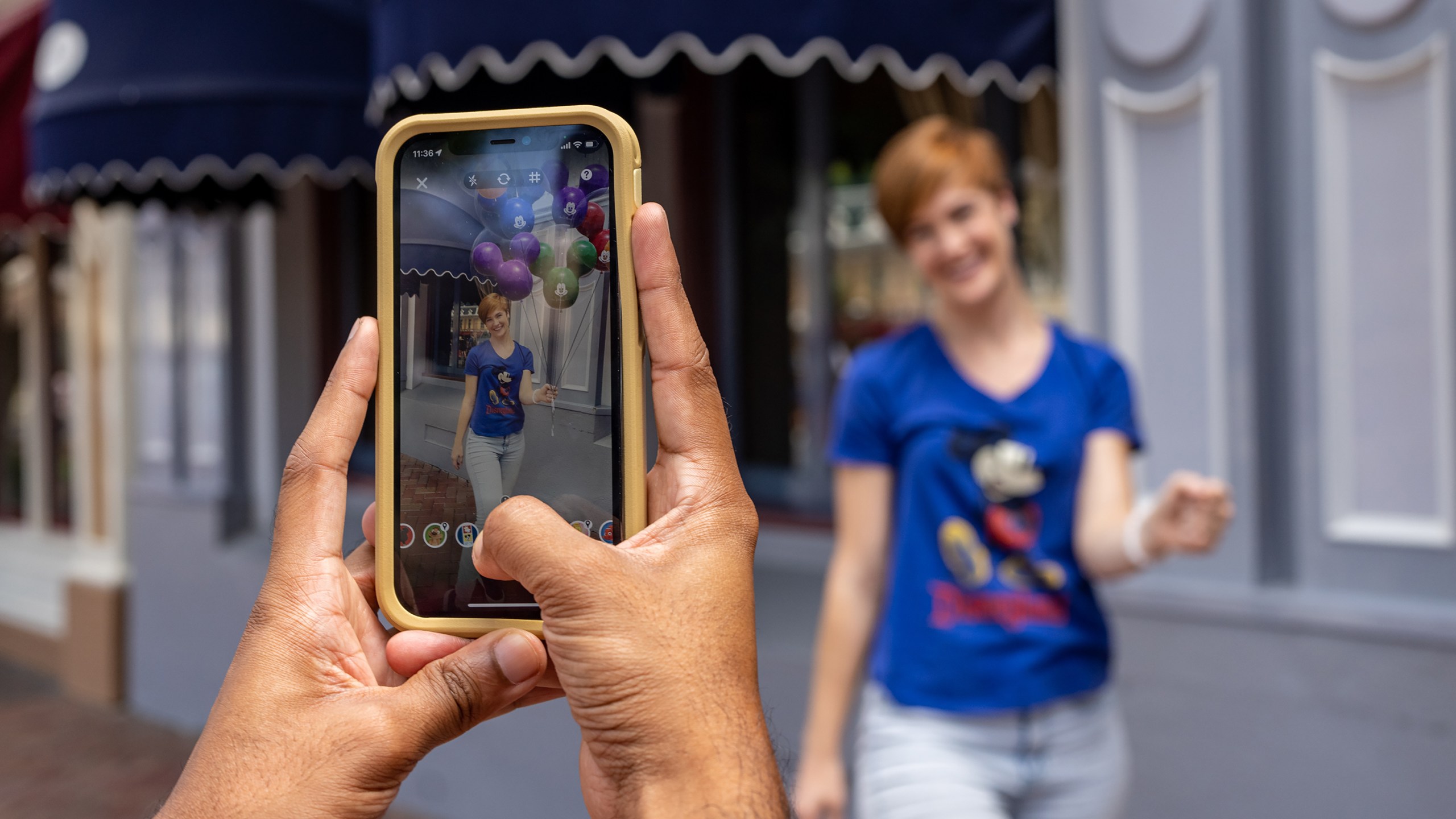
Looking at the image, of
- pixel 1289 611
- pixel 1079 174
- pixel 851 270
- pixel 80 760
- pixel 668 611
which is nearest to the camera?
pixel 668 611

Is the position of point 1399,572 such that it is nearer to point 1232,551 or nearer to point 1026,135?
point 1232,551

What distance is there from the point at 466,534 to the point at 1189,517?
1.37 m

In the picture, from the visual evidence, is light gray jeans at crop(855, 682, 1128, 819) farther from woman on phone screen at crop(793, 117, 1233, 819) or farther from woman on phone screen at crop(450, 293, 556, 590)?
woman on phone screen at crop(450, 293, 556, 590)

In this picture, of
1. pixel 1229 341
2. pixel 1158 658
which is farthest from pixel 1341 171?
pixel 1158 658

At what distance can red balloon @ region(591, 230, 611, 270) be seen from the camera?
1.06m

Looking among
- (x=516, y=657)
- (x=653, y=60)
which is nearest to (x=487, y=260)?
(x=516, y=657)

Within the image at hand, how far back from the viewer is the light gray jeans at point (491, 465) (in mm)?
1079

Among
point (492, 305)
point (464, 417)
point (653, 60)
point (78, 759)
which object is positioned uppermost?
point (653, 60)

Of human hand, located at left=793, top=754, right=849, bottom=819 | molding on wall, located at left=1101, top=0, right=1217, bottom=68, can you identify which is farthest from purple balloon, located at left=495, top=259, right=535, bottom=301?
molding on wall, located at left=1101, top=0, right=1217, bottom=68

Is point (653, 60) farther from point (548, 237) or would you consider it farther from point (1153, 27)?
point (548, 237)

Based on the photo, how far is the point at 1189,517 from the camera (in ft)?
6.38

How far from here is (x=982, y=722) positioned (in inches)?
80.2

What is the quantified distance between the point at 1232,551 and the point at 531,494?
8.08 feet

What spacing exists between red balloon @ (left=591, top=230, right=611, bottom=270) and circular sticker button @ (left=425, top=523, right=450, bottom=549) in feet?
1.02
